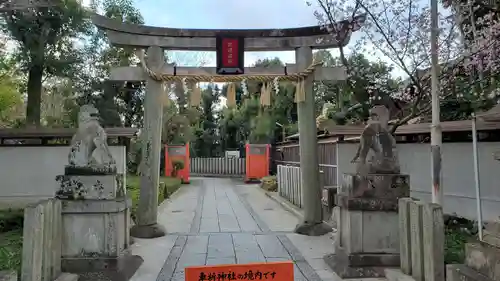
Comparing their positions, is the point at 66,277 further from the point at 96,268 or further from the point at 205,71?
the point at 205,71

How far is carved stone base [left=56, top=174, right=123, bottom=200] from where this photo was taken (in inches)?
202

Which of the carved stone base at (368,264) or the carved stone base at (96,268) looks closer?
the carved stone base at (96,268)

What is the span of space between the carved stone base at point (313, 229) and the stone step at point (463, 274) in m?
5.14

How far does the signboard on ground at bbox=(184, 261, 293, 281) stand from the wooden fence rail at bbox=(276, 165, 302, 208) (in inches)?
338

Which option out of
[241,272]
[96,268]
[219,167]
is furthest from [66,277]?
[219,167]

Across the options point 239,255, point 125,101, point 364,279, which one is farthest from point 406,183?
point 125,101

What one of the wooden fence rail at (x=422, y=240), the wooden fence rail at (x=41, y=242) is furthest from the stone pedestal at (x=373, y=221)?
the wooden fence rail at (x=41, y=242)

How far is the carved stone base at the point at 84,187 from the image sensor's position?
513cm

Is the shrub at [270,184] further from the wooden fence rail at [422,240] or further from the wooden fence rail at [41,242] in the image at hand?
the wooden fence rail at [41,242]

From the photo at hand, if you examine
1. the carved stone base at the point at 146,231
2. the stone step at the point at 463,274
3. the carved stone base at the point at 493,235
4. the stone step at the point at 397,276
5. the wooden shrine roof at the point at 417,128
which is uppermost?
the wooden shrine roof at the point at 417,128

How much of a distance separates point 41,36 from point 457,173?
12082 millimetres

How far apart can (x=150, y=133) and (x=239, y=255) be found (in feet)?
10.6

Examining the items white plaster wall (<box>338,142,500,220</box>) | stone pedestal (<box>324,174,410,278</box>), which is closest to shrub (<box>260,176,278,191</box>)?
white plaster wall (<box>338,142,500,220</box>)

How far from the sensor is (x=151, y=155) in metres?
8.30
